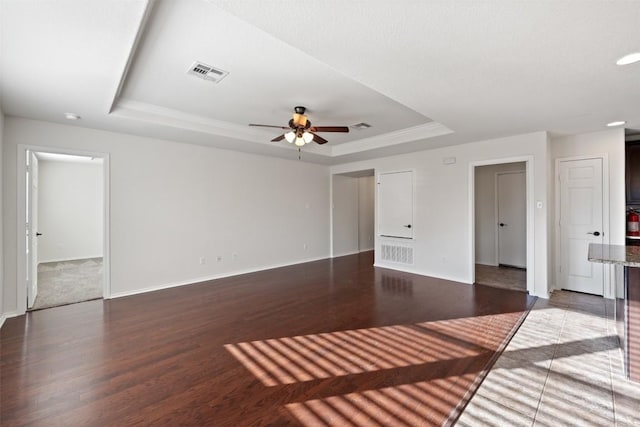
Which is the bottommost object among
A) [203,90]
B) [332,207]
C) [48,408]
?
[48,408]

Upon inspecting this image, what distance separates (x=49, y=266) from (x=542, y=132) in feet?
33.1

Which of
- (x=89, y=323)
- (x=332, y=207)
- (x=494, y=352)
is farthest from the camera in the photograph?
(x=332, y=207)

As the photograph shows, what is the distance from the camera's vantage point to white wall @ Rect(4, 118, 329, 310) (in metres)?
4.05

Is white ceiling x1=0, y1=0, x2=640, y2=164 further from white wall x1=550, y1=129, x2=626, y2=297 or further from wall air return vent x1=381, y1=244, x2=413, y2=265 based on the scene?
wall air return vent x1=381, y1=244, x2=413, y2=265

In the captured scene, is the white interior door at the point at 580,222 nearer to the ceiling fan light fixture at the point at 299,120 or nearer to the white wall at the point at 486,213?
the white wall at the point at 486,213

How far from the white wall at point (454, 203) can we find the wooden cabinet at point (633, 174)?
1.39m

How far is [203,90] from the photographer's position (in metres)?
3.37

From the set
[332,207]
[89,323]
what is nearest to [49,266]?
[89,323]

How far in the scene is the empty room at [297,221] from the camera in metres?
1.92

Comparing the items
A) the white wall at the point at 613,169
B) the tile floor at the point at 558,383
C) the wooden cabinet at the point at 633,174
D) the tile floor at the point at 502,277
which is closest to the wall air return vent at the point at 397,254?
the tile floor at the point at 502,277

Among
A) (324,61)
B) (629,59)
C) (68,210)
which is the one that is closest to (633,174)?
(629,59)

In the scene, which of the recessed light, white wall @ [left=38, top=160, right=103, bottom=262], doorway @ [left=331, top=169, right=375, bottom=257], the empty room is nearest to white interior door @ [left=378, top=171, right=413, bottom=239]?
the empty room

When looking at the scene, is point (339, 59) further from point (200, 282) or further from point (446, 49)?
point (200, 282)

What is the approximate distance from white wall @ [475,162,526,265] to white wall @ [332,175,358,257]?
10.3 ft
